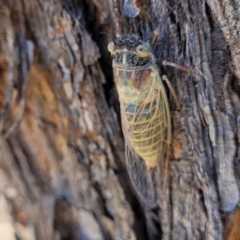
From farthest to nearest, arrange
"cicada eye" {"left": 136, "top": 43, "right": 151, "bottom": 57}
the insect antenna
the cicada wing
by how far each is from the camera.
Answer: the cicada wing, "cicada eye" {"left": 136, "top": 43, "right": 151, "bottom": 57}, the insect antenna

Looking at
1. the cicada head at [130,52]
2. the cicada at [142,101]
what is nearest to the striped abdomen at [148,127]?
the cicada at [142,101]

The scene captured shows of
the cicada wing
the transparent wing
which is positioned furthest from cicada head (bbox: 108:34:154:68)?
the cicada wing

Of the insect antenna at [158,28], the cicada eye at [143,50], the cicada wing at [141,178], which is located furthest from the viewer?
the cicada wing at [141,178]

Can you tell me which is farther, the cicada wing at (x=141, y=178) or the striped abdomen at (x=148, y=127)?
the cicada wing at (x=141, y=178)

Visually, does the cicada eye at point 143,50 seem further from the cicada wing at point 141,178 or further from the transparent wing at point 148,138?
the cicada wing at point 141,178

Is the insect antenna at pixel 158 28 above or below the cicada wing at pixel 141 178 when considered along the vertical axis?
above

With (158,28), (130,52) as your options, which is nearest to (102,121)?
(130,52)

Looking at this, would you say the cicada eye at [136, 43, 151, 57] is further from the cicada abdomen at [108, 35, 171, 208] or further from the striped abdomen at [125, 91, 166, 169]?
the striped abdomen at [125, 91, 166, 169]
